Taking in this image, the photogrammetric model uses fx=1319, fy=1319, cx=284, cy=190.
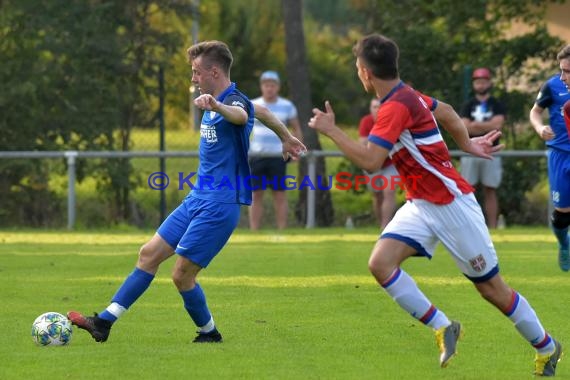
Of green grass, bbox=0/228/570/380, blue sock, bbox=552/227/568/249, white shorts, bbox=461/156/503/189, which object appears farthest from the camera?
white shorts, bbox=461/156/503/189

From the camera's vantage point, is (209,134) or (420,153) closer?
(420,153)

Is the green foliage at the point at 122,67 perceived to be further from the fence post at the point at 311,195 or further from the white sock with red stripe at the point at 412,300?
the white sock with red stripe at the point at 412,300

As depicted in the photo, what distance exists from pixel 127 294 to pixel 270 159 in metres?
9.83

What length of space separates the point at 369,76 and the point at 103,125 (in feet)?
45.7

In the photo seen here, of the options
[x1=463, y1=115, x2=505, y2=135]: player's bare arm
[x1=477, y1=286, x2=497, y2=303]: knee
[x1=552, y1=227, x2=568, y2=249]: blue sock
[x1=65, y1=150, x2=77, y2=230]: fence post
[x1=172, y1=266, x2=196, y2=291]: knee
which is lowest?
[x1=65, y1=150, x2=77, y2=230]: fence post

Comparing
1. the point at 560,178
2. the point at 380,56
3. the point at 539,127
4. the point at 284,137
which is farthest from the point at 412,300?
the point at 560,178

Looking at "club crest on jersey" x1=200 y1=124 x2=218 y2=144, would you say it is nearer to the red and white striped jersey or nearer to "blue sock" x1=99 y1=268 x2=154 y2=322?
"blue sock" x1=99 y1=268 x2=154 y2=322

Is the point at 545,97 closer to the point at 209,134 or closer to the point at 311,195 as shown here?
the point at 209,134

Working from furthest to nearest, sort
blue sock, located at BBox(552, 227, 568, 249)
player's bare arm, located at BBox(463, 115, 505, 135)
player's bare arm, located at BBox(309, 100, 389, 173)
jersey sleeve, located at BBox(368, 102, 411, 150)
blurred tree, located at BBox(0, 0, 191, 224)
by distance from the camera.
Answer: blurred tree, located at BBox(0, 0, 191, 224) < player's bare arm, located at BBox(463, 115, 505, 135) < blue sock, located at BBox(552, 227, 568, 249) < jersey sleeve, located at BBox(368, 102, 411, 150) < player's bare arm, located at BBox(309, 100, 389, 173)

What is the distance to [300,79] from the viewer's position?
21.8m

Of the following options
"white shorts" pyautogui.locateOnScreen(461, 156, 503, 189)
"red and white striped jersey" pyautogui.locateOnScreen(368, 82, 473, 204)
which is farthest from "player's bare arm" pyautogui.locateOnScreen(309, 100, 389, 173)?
"white shorts" pyautogui.locateOnScreen(461, 156, 503, 189)

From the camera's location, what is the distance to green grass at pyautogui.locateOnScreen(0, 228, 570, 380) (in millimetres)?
7395

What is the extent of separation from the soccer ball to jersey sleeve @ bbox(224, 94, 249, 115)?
1.71 metres

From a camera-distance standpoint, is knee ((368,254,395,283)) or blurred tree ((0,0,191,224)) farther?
blurred tree ((0,0,191,224))
